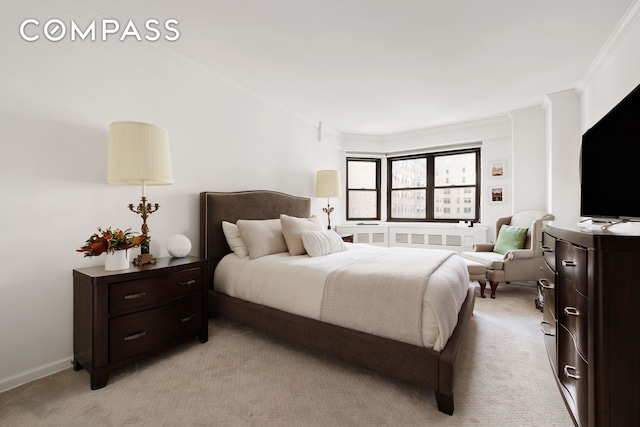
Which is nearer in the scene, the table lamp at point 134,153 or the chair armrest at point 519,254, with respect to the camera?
the table lamp at point 134,153

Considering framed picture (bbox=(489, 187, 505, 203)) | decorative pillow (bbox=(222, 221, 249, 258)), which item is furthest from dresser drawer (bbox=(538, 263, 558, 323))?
framed picture (bbox=(489, 187, 505, 203))

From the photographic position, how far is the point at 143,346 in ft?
6.45

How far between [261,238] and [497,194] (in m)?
4.08

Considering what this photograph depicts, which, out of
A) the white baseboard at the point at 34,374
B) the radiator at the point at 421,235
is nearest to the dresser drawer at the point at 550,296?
the radiator at the point at 421,235

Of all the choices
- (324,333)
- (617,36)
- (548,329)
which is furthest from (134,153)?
(617,36)

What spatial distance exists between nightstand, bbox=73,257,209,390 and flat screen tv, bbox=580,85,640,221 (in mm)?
2730

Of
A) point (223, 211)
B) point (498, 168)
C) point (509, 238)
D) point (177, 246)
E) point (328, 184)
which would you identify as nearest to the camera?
point (177, 246)

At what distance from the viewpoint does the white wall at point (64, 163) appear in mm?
1824

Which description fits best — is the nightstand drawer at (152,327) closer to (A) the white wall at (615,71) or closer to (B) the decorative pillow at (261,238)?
(B) the decorative pillow at (261,238)

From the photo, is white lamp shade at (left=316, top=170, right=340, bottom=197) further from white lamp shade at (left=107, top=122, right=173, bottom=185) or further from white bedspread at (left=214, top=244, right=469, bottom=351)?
white lamp shade at (left=107, top=122, right=173, bottom=185)

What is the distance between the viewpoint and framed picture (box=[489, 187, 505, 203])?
4734 millimetres

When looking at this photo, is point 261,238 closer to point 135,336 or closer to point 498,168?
point 135,336

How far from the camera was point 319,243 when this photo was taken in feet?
→ 9.19

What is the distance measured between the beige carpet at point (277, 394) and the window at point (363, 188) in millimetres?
3900
